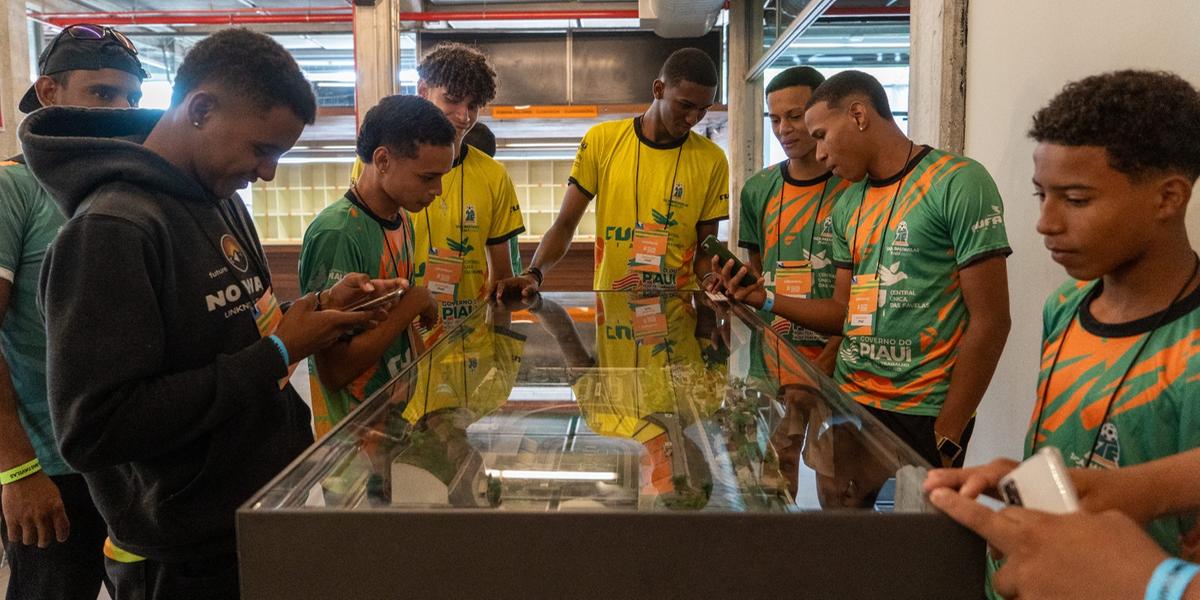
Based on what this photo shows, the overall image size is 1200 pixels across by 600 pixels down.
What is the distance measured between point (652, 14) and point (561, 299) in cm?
363

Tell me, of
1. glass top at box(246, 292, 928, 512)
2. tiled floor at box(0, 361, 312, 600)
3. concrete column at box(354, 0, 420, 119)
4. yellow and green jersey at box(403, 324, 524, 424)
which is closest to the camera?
glass top at box(246, 292, 928, 512)

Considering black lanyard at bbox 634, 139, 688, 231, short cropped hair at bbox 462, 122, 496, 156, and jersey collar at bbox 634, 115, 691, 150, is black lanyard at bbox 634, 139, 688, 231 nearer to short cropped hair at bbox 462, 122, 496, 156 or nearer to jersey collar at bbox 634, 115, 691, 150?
jersey collar at bbox 634, 115, 691, 150

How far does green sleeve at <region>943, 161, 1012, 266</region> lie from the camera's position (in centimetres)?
171

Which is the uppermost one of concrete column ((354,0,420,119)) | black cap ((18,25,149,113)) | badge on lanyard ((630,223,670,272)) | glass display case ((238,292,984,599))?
concrete column ((354,0,420,119))

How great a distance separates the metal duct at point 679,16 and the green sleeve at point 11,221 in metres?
4.22

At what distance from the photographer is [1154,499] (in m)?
0.90

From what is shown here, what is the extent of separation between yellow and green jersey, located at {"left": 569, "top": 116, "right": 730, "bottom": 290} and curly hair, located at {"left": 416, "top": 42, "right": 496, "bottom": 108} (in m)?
0.49

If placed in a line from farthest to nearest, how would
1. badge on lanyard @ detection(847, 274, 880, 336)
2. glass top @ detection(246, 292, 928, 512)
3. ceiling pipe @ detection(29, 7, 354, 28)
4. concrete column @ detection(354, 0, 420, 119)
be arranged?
ceiling pipe @ detection(29, 7, 354, 28) → concrete column @ detection(354, 0, 420, 119) → badge on lanyard @ detection(847, 274, 880, 336) → glass top @ detection(246, 292, 928, 512)

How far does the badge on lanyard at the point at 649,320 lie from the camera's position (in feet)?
5.74

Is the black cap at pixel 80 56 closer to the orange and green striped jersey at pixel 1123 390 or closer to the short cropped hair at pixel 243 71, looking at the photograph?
the short cropped hair at pixel 243 71

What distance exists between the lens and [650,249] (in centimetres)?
296

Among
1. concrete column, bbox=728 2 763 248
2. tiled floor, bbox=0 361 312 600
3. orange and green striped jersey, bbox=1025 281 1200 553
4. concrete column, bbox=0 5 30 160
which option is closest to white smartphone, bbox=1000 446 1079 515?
orange and green striped jersey, bbox=1025 281 1200 553

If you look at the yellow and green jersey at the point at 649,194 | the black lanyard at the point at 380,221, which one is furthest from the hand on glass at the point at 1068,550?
the yellow and green jersey at the point at 649,194

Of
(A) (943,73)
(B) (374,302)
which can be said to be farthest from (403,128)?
(A) (943,73)
